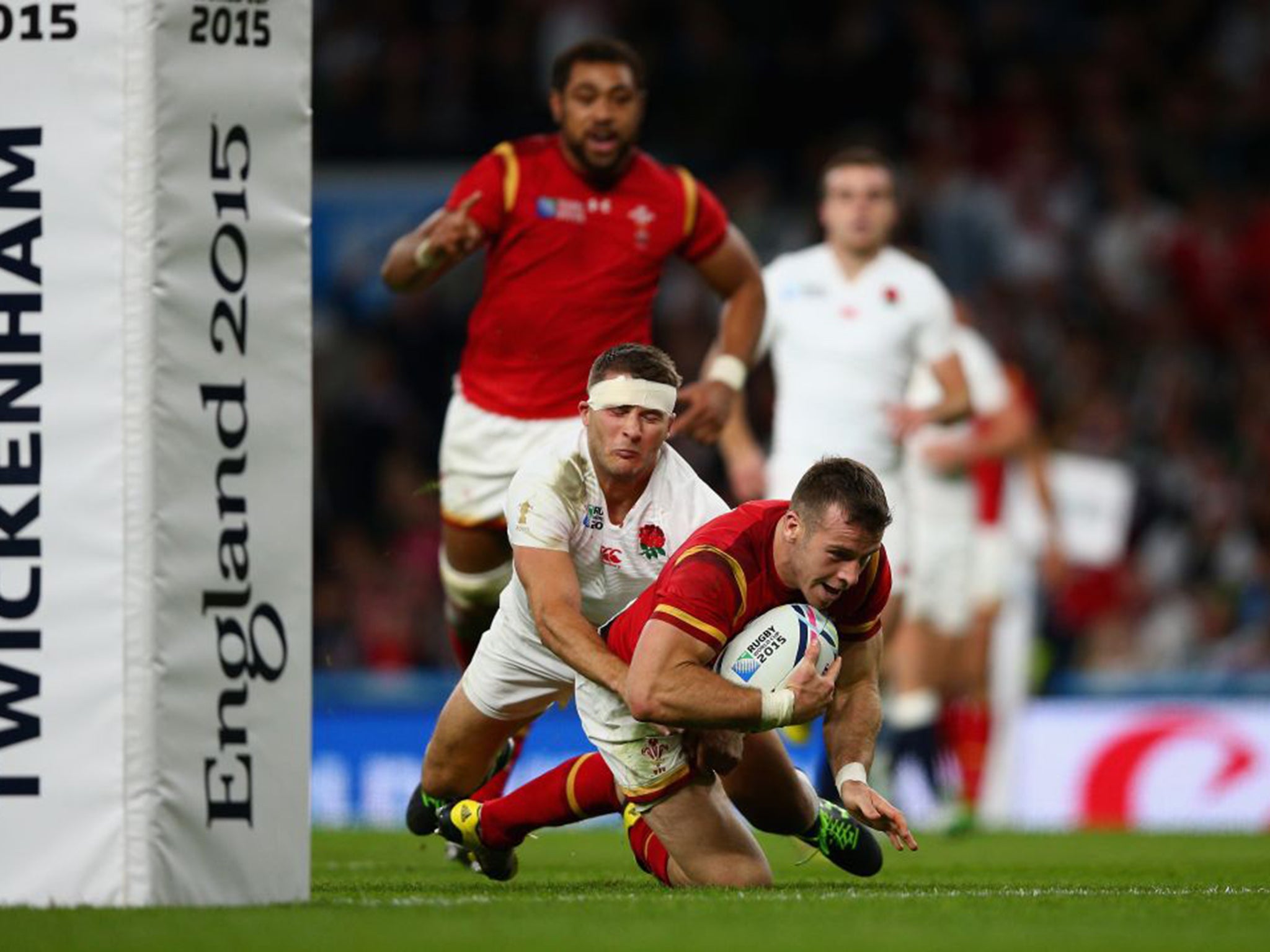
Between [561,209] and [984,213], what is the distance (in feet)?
27.7

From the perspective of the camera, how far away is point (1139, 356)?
Result: 1589cm

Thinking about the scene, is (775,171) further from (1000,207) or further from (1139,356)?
(1139,356)

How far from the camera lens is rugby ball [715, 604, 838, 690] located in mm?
6539

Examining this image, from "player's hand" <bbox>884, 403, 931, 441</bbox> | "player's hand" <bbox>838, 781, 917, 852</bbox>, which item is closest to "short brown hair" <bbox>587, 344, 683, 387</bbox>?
"player's hand" <bbox>838, 781, 917, 852</bbox>

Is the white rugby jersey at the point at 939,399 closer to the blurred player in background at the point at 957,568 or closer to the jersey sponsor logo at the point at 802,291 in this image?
the blurred player in background at the point at 957,568

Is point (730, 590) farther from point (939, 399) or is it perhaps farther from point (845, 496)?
point (939, 399)

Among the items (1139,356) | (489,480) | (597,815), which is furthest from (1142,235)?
(597,815)

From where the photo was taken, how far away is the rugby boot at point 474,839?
24.4ft

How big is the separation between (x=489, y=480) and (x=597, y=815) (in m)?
1.84

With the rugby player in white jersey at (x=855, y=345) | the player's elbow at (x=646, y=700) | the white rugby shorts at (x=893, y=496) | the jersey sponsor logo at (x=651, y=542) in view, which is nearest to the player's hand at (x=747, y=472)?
the rugby player in white jersey at (x=855, y=345)

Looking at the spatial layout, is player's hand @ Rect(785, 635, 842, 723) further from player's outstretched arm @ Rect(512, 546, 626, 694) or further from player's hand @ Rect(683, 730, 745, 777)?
player's outstretched arm @ Rect(512, 546, 626, 694)

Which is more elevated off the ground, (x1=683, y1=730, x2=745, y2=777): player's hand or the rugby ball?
the rugby ball

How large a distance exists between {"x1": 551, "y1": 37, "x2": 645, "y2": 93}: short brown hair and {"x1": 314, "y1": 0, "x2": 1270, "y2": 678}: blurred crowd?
667cm

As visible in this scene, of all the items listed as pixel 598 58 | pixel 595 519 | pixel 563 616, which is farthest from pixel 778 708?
pixel 598 58
